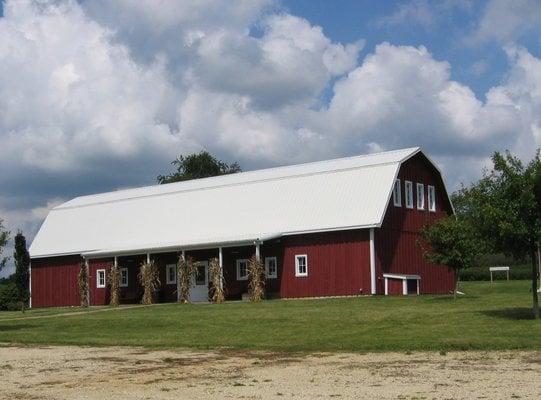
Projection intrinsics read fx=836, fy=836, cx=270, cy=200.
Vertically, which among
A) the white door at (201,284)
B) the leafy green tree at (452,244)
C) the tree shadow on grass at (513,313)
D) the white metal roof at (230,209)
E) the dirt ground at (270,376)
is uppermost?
the white metal roof at (230,209)

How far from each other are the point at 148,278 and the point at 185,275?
9.00 feet

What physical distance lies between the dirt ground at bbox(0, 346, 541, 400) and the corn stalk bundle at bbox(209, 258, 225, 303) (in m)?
20.6

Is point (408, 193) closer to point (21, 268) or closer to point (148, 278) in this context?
point (148, 278)

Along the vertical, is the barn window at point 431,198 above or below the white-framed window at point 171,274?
above

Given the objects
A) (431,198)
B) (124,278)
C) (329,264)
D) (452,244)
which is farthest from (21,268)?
(452,244)

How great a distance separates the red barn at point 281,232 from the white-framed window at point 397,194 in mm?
99

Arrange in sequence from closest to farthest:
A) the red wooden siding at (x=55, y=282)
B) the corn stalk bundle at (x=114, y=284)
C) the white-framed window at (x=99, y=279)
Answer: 1. the corn stalk bundle at (x=114, y=284)
2. the white-framed window at (x=99, y=279)
3. the red wooden siding at (x=55, y=282)

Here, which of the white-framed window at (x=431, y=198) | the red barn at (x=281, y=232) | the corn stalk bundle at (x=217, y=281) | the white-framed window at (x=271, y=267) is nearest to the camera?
the red barn at (x=281, y=232)

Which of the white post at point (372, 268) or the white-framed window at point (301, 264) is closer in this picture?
the white post at point (372, 268)

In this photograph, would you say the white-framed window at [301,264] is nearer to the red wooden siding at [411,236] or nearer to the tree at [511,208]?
the red wooden siding at [411,236]

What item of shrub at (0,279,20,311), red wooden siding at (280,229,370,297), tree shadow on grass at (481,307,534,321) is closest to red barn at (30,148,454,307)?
red wooden siding at (280,229,370,297)

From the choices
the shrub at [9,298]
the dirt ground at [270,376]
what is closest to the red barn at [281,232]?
the shrub at [9,298]

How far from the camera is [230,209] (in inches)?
1730

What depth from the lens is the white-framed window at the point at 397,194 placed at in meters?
40.1
